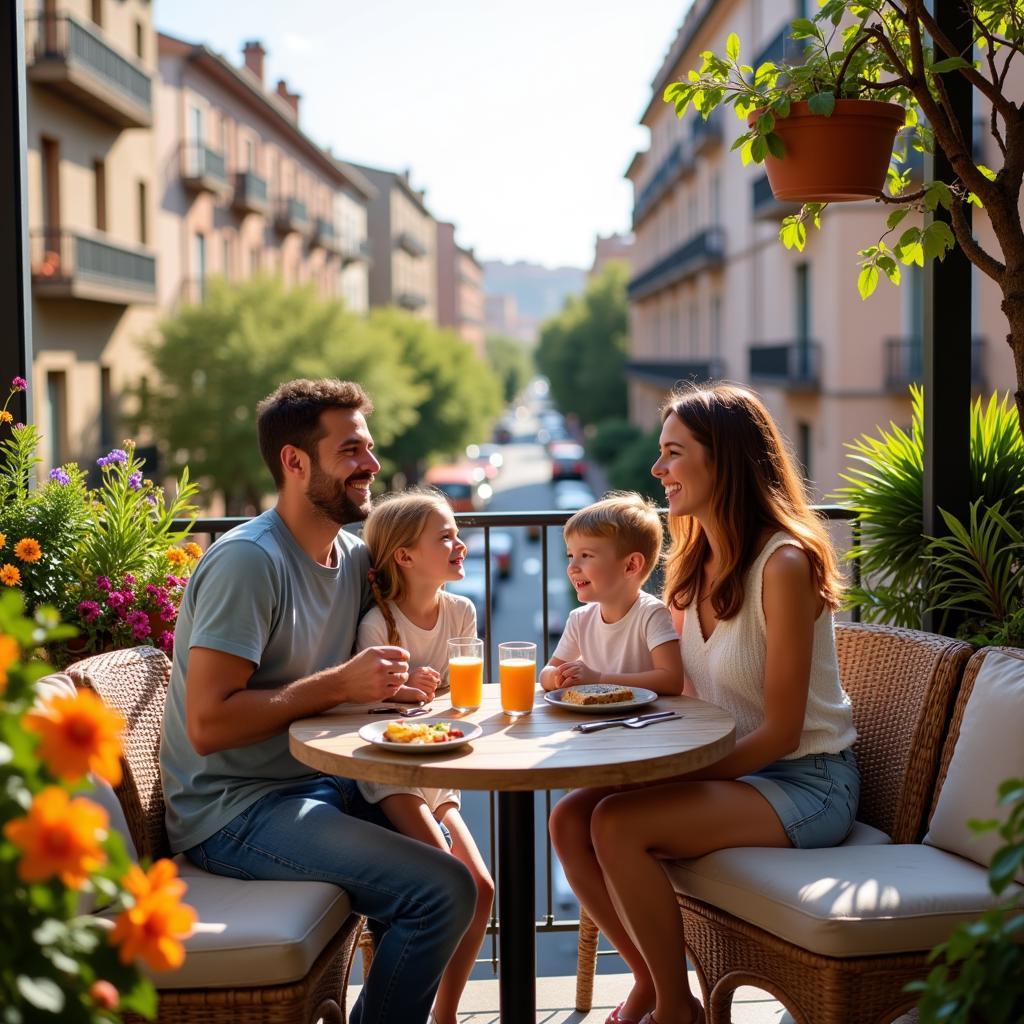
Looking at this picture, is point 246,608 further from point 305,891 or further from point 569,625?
point 569,625

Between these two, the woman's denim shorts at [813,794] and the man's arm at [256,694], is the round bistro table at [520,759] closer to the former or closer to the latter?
the man's arm at [256,694]

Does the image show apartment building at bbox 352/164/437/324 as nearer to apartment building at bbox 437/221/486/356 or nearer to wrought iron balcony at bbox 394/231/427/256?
wrought iron balcony at bbox 394/231/427/256

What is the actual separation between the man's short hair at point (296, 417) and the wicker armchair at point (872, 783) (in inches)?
48.7

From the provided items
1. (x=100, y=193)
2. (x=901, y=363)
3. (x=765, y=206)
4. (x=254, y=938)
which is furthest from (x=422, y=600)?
(x=100, y=193)

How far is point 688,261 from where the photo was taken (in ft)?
86.9

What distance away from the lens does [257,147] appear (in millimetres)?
29266

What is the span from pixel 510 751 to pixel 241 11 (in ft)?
168

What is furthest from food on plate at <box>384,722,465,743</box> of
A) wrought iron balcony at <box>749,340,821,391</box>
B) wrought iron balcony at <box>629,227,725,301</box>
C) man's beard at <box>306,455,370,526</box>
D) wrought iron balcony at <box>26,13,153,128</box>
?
wrought iron balcony at <box>629,227,725,301</box>

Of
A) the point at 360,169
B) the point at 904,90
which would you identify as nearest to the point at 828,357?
the point at 904,90

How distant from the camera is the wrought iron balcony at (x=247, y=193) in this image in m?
25.8

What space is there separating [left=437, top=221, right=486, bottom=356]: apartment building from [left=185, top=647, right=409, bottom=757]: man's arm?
219ft

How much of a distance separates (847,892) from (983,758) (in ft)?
1.37

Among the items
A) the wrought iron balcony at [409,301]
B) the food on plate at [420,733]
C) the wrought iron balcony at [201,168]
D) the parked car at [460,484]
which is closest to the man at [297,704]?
the food on plate at [420,733]

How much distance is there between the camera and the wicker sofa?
2.12 metres
